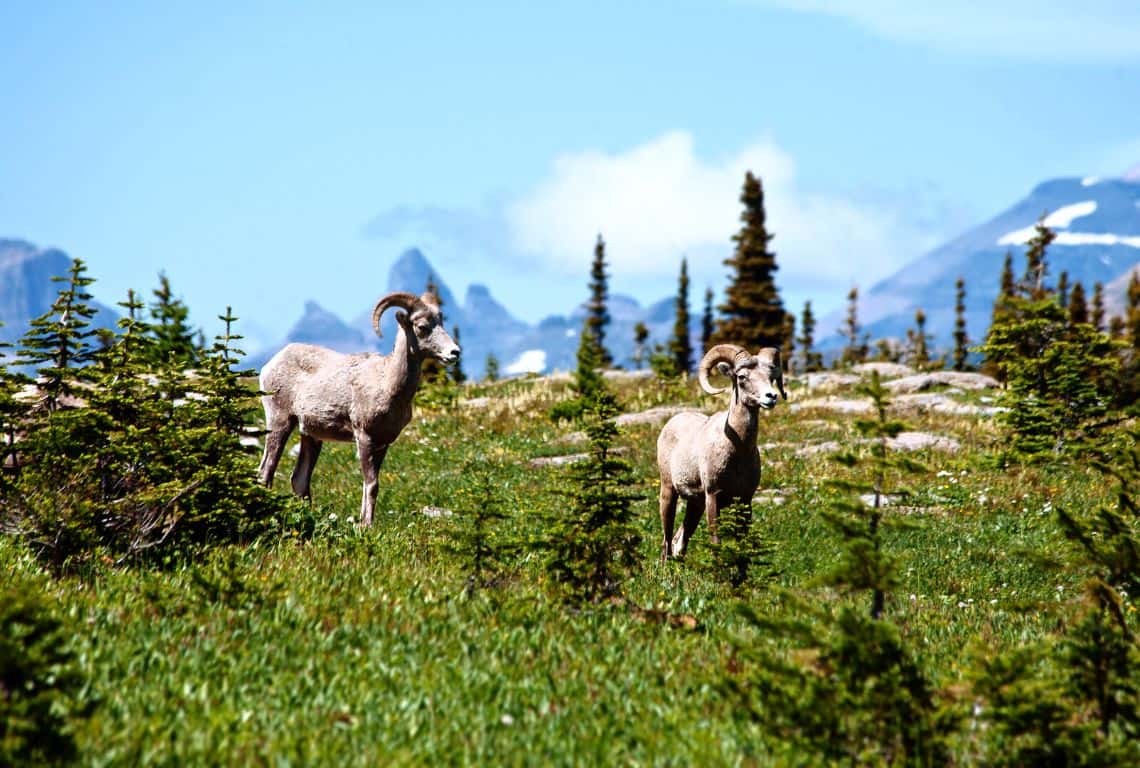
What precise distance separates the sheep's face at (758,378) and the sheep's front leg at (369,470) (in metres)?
5.06

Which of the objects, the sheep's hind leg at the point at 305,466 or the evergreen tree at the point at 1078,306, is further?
the evergreen tree at the point at 1078,306

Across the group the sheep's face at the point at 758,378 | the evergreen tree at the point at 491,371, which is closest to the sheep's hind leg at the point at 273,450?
the sheep's face at the point at 758,378

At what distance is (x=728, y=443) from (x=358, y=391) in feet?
17.1

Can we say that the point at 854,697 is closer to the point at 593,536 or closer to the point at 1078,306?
the point at 593,536

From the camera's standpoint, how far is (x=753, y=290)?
194ft

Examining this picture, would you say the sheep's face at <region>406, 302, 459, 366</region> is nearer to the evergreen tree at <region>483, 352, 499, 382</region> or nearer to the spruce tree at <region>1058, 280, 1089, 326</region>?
the evergreen tree at <region>483, 352, 499, 382</region>

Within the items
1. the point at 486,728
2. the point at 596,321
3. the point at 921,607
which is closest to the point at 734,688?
the point at 486,728

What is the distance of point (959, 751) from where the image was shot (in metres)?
5.41

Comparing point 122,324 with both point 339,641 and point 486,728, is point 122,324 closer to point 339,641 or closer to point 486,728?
point 339,641

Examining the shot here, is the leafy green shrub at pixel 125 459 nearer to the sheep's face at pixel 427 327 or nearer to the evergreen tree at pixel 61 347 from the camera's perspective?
the evergreen tree at pixel 61 347

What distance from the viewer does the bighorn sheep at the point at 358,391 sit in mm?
12180

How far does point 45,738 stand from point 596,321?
84208mm

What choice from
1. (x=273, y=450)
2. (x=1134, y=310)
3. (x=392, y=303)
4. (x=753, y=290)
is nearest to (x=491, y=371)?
(x=753, y=290)

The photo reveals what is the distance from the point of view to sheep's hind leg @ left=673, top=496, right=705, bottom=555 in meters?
13.1
